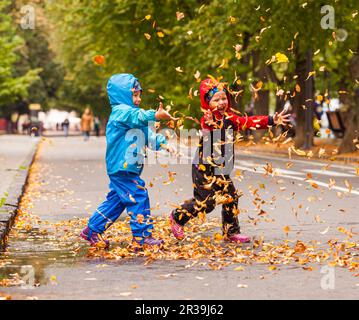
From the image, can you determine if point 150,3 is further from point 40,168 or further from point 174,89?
point 40,168

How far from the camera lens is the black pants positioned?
35.3ft

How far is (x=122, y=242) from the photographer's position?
1112cm

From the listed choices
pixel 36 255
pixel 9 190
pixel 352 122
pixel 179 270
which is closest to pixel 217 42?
pixel 352 122

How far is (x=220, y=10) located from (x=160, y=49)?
488 inches

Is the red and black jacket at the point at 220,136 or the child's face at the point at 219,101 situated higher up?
the child's face at the point at 219,101

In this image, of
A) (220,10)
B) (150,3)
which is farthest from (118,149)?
(150,3)

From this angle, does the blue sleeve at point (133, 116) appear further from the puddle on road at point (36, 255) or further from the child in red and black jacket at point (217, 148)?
the puddle on road at point (36, 255)

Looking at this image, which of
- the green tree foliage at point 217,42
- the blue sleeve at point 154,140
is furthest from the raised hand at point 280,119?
the green tree foliage at point 217,42

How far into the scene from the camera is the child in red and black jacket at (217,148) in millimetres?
10641

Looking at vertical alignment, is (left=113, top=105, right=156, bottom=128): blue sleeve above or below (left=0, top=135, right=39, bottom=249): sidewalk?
above

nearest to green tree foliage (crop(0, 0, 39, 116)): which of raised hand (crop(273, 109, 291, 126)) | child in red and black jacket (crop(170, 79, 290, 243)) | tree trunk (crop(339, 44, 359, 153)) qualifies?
tree trunk (crop(339, 44, 359, 153))

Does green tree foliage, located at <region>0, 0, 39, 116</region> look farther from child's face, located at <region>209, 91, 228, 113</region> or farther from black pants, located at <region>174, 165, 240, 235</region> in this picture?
child's face, located at <region>209, 91, 228, 113</region>

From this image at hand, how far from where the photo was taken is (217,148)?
1070 centimetres

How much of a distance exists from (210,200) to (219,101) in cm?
96
